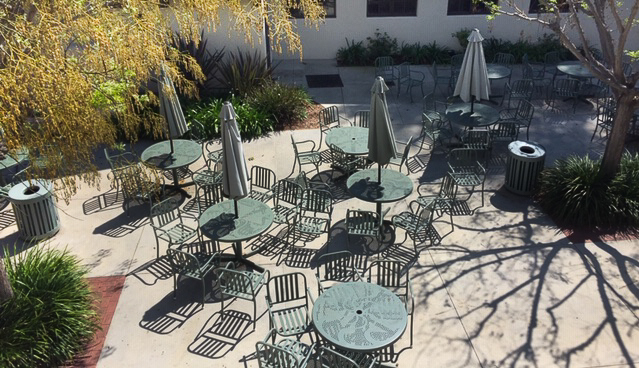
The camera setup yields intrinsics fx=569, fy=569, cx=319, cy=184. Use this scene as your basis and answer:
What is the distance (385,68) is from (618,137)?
25.9ft

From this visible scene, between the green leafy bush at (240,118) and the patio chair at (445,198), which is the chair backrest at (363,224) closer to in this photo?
the patio chair at (445,198)

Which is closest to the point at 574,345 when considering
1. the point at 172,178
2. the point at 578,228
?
the point at 578,228

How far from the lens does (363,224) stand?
954cm

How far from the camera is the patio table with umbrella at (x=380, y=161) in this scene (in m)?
9.31

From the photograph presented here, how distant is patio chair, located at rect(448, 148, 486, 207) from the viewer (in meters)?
10.9

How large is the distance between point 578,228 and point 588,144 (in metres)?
3.78

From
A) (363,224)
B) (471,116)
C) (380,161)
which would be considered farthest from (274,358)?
(471,116)

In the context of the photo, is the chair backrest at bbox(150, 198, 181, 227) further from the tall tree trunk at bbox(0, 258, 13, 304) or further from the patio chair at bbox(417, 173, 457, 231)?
the patio chair at bbox(417, 173, 457, 231)

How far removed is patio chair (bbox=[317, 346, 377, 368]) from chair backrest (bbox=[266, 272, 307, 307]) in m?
1.02

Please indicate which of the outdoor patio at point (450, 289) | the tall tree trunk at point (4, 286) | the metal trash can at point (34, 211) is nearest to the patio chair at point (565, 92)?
the outdoor patio at point (450, 289)

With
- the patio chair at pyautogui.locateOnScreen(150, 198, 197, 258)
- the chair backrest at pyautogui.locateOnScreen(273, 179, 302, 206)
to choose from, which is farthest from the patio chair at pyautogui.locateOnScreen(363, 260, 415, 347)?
the patio chair at pyautogui.locateOnScreen(150, 198, 197, 258)

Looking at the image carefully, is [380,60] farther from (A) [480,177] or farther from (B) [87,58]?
(B) [87,58]

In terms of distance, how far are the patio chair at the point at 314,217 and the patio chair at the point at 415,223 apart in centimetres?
117

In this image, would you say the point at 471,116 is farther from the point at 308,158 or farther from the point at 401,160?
the point at 308,158
